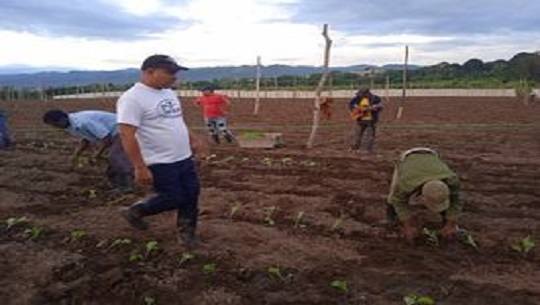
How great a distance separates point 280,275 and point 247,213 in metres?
2.24

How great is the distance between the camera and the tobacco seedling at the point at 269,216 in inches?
281

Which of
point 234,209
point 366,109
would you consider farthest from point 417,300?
Result: point 366,109

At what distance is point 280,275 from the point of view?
17.7ft

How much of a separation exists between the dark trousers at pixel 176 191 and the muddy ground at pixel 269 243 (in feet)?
1.11

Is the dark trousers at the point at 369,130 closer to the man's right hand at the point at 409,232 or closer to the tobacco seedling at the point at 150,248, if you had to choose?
the man's right hand at the point at 409,232

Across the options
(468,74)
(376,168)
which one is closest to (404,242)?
(376,168)

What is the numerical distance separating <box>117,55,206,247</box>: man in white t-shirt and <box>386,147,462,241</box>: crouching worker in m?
1.77

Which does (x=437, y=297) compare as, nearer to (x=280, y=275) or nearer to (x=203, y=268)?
(x=280, y=275)

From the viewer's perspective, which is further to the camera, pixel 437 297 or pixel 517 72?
pixel 517 72

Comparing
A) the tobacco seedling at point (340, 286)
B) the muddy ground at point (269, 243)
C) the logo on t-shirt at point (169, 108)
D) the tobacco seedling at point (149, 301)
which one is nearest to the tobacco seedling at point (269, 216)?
the muddy ground at point (269, 243)

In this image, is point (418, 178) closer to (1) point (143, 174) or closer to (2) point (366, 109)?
(1) point (143, 174)

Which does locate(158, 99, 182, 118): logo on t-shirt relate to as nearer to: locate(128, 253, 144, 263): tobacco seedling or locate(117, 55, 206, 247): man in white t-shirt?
locate(117, 55, 206, 247): man in white t-shirt

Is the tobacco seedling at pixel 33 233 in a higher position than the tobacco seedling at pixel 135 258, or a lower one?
lower

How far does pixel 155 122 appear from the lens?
18.8ft
